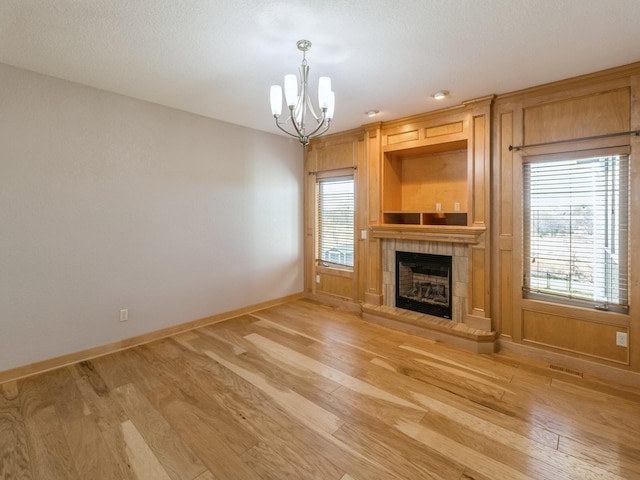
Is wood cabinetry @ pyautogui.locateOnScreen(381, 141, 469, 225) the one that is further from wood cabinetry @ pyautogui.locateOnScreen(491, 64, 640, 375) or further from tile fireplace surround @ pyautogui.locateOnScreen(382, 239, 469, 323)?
wood cabinetry @ pyautogui.locateOnScreen(491, 64, 640, 375)

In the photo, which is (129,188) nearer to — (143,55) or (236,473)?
(143,55)

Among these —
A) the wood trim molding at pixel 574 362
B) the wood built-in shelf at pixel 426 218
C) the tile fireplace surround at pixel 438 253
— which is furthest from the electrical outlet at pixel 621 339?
the wood built-in shelf at pixel 426 218

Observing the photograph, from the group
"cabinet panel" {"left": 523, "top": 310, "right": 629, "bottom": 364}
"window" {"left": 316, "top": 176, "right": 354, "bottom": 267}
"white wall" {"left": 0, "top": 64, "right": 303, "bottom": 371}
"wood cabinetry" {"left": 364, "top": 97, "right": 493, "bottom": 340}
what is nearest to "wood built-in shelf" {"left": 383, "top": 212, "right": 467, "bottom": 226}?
"wood cabinetry" {"left": 364, "top": 97, "right": 493, "bottom": 340}

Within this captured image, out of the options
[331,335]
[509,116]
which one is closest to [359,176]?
[509,116]

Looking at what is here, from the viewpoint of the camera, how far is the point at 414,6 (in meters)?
1.89

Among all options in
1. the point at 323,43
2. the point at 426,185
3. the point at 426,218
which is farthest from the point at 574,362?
the point at 323,43

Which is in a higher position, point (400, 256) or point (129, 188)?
point (129, 188)

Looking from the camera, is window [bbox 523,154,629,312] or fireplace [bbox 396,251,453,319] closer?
window [bbox 523,154,629,312]

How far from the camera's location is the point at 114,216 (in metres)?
3.21

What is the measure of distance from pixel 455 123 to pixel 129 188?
377 cm

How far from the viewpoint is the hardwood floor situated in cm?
176

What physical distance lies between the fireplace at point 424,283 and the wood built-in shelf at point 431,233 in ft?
0.92

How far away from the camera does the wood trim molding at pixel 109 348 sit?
8.89 ft

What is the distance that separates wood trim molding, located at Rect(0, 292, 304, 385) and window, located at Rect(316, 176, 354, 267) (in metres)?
1.43
